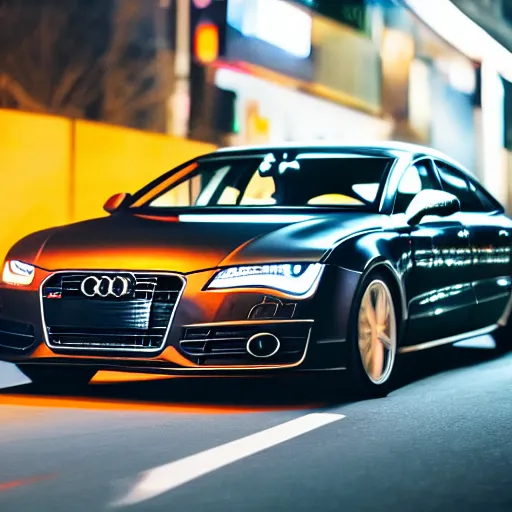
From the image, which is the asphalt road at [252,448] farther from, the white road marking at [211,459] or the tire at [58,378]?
the tire at [58,378]

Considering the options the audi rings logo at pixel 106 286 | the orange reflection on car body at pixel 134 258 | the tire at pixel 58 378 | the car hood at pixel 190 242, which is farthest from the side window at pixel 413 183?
the tire at pixel 58 378

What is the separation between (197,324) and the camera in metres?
7.70

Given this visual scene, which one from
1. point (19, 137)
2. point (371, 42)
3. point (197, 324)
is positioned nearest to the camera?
point (197, 324)

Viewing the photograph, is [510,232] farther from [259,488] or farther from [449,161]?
[259,488]

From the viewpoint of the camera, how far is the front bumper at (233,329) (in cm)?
770

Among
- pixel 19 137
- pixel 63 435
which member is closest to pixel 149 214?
pixel 63 435

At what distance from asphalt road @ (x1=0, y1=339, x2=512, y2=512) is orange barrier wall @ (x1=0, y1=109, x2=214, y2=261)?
202 inches

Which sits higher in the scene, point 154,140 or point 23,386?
point 154,140

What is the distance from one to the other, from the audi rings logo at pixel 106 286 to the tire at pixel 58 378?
2.83ft

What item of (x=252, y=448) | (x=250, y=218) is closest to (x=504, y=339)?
(x=250, y=218)

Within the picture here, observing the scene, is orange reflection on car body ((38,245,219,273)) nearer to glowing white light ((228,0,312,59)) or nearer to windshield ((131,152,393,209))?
windshield ((131,152,393,209))

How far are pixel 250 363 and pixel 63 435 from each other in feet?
3.86

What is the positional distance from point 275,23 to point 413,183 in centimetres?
2271

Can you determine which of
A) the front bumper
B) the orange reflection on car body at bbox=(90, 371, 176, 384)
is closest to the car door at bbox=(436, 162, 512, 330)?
the orange reflection on car body at bbox=(90, 371, 176, 384)
